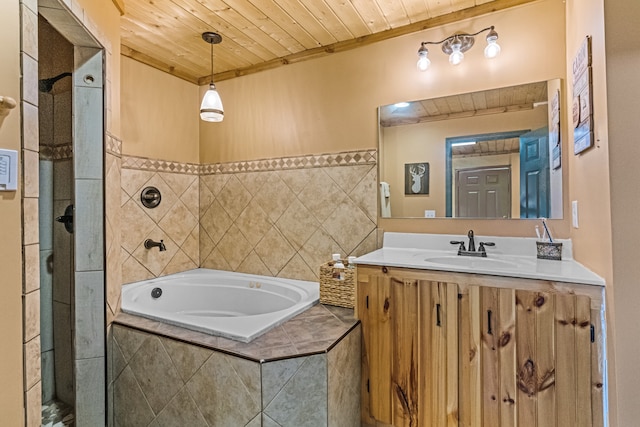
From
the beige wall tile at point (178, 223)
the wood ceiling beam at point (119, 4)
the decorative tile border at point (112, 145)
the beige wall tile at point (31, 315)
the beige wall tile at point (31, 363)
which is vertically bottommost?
the beige wall tile at point (31, 363)

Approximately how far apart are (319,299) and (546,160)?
1610 millimetres

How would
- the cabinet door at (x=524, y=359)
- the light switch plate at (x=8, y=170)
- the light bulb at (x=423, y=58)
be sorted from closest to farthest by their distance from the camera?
the light switch plate at (x=8, y=170)
the cabinet door at (x=524, y=359)
the light bulb at (x=423, y=58)

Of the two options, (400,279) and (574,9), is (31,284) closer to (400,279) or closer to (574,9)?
(400,279)

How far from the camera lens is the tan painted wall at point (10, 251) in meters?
0.99

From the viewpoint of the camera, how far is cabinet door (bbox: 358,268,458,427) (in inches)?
61.7

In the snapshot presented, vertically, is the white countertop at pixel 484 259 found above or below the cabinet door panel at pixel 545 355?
above

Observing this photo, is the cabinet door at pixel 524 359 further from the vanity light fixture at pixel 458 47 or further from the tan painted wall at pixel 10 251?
the tan painted wall at pixel 10 251

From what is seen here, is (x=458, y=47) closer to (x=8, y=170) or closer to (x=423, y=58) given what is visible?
(x=423, y=58)

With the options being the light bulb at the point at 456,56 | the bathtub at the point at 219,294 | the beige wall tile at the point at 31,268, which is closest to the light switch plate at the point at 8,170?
the beige wall tile at the point at 31,268

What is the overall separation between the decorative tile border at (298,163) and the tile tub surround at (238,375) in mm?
1149

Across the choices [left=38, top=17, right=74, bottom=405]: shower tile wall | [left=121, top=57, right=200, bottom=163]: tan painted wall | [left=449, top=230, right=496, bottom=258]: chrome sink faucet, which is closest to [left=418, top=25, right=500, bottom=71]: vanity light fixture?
[left=449, top=230, right=496, bottom=258]: chrome sink faucet

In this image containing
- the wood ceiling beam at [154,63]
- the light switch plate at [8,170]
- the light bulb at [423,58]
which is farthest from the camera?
the wood ceiling beam at [154,63]

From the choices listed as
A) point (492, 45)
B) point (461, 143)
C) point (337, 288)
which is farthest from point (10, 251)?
point (492, 45)

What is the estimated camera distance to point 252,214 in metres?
2.87
